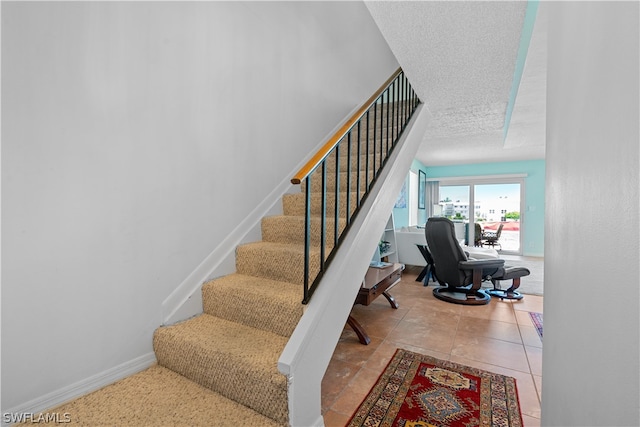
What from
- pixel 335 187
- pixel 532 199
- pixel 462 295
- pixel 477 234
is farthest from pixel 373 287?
pixel 532 199

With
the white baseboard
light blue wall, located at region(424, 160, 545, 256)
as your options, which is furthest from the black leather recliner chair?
light blue wall, located at region(424, 160, 545, 256)

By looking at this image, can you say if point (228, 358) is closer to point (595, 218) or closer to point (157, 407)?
point (157, 407)

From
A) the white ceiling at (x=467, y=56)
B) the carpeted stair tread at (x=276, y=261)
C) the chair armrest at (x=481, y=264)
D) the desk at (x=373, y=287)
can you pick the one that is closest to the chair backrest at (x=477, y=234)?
the white ceiling at (x=467, y=56)

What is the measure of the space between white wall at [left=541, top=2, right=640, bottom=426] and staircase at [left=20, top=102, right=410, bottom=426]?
1.03 m

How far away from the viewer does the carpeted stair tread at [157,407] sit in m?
1.24

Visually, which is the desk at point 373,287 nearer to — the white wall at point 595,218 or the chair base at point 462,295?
the chair base at point 462,295

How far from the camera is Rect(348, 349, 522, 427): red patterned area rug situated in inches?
63.1

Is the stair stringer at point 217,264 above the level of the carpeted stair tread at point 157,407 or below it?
above

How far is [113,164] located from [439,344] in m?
2.70

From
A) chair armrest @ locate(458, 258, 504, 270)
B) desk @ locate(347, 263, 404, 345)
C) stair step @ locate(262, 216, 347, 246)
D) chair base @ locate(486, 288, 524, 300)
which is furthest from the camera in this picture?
chair base @ locate(486, 288, 524, 300)

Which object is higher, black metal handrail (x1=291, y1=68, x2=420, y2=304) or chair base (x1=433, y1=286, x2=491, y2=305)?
black metal handrail (x1=291, y1=68, x2=420, y2=304)

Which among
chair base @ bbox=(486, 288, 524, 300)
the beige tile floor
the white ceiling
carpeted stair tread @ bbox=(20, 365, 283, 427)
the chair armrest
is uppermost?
the white ceiling

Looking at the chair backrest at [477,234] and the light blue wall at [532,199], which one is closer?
the light blue wall at [532,199]

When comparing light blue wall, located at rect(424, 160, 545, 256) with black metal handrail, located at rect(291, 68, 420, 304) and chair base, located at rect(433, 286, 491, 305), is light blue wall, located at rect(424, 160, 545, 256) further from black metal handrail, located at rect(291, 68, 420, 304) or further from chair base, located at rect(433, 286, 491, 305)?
black metal handrail, located at rect(291, 68, 420, 304)
